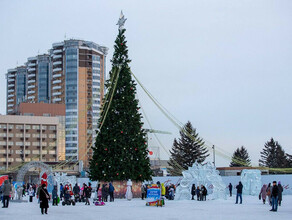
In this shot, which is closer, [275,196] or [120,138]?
[275,196]

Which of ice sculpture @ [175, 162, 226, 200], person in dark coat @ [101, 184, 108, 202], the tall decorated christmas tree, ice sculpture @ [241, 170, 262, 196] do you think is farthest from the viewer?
ice sculpture @ [241, 170, 262, 196]

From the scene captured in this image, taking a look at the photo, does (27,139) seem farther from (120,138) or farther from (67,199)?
(67,199)

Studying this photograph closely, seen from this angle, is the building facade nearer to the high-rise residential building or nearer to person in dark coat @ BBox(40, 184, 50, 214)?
the high-rise residential building

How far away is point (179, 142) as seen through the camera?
339 ft

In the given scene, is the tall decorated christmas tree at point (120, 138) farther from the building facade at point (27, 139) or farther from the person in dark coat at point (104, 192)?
the building facade at point (27, 139)

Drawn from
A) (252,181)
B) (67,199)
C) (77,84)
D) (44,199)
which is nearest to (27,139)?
(77,84)

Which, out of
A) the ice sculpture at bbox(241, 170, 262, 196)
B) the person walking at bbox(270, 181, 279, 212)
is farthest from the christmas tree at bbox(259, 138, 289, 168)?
the person walking at bbox(270, 181, 279, 212)

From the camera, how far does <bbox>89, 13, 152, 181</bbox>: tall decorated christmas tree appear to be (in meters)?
40.7

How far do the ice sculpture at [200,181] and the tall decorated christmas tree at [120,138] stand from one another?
3.16m

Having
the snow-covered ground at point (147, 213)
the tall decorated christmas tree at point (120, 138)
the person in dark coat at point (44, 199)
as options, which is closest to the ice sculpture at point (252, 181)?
the tall decorated christmas tree at point (120, 138)

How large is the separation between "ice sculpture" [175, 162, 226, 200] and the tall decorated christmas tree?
10.4 ft

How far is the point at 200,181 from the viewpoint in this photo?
42719mm

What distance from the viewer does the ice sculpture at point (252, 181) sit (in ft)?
164

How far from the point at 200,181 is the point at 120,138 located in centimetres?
794
